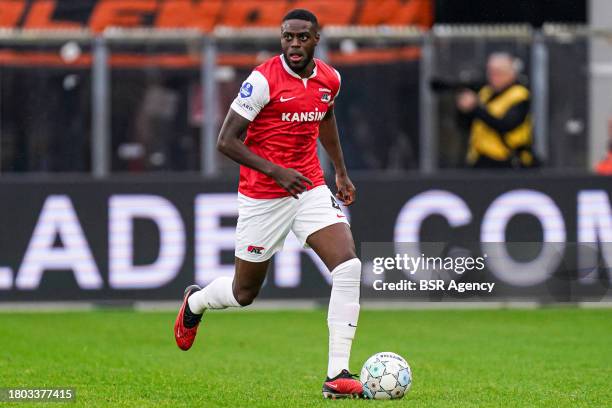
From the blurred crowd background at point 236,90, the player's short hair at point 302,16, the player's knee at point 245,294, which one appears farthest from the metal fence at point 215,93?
the player's short hair at point 302,16

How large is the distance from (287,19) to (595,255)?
7.03 meters

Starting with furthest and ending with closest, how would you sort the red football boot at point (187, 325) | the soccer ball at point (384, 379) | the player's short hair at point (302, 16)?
the red football boot at point (187, 325) < the player's short hair at point (302, 16) < the soccer ball at point (384, 379)

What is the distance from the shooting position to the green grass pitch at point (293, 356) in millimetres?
8938

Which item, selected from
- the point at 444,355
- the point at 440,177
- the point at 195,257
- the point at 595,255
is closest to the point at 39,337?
the point at 195,257

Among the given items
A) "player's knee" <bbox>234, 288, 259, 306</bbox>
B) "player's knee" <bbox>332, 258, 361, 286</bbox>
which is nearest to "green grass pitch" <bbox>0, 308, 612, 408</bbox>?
"player's knee" <bbox>234, 288, 259, 306</bbox>

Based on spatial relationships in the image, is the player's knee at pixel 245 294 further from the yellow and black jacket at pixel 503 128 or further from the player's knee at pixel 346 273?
the yellow and black jacket at pixel 503 128

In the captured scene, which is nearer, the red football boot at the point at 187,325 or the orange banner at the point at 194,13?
the red football boot at the point at 187,325

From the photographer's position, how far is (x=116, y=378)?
32.3 feet

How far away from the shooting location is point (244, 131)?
8.94m

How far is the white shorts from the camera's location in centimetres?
912

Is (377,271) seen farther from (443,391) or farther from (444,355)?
(443,391)

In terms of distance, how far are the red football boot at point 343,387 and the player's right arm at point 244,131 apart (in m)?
1.07

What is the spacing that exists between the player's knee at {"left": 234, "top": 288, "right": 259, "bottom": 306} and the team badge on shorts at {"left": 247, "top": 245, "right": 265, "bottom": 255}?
1.01ft

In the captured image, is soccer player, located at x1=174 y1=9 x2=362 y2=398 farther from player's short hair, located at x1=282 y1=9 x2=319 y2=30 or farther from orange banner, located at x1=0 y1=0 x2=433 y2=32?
orange banner, located at x1=0 y1=0 x2=433 y2=32
